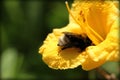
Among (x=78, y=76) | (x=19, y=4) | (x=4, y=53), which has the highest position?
(x=19, y=4)

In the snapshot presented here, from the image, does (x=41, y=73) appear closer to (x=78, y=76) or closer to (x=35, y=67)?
(x=35, y=67)

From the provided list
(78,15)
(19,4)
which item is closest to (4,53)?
(19,4)

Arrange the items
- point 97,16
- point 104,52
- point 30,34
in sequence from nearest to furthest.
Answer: point 104,52
point 97,16
point 30,34

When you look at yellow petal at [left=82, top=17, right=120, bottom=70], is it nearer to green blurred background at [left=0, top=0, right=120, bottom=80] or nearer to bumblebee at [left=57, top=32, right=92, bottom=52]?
bumblebee at [left=57, top=32, right=92, bottom=52]

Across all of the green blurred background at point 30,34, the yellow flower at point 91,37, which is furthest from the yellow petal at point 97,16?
the green blurred background at point 30,34

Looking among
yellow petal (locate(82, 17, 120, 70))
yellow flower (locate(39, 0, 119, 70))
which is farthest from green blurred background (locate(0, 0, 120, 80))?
yellow petal (locate(82, 17, 120, 70))

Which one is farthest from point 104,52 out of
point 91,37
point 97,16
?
point 97,16

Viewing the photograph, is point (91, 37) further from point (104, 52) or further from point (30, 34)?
point (30, 34)

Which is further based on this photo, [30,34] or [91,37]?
[30,34]
